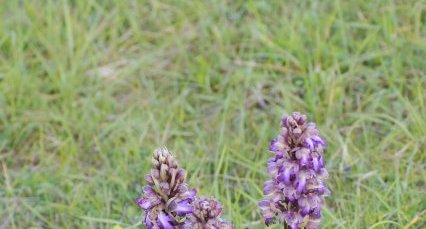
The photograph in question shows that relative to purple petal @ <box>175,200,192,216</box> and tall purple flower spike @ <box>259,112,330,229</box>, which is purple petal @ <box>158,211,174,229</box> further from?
tall purple flower spike @ <box>259,112,330,229</box>

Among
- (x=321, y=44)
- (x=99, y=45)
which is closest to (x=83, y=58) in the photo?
(x=99, y=45)

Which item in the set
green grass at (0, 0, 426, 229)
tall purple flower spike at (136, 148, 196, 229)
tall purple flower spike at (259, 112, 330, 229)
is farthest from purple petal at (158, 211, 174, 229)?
green grass at (0, 0, 426, 229)

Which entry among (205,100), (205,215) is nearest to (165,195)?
(205,215)

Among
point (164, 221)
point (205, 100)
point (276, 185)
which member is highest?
point (205, 100)

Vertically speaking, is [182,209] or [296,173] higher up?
[296,173]

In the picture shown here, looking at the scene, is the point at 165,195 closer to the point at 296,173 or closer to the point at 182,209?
the point at 182,209
